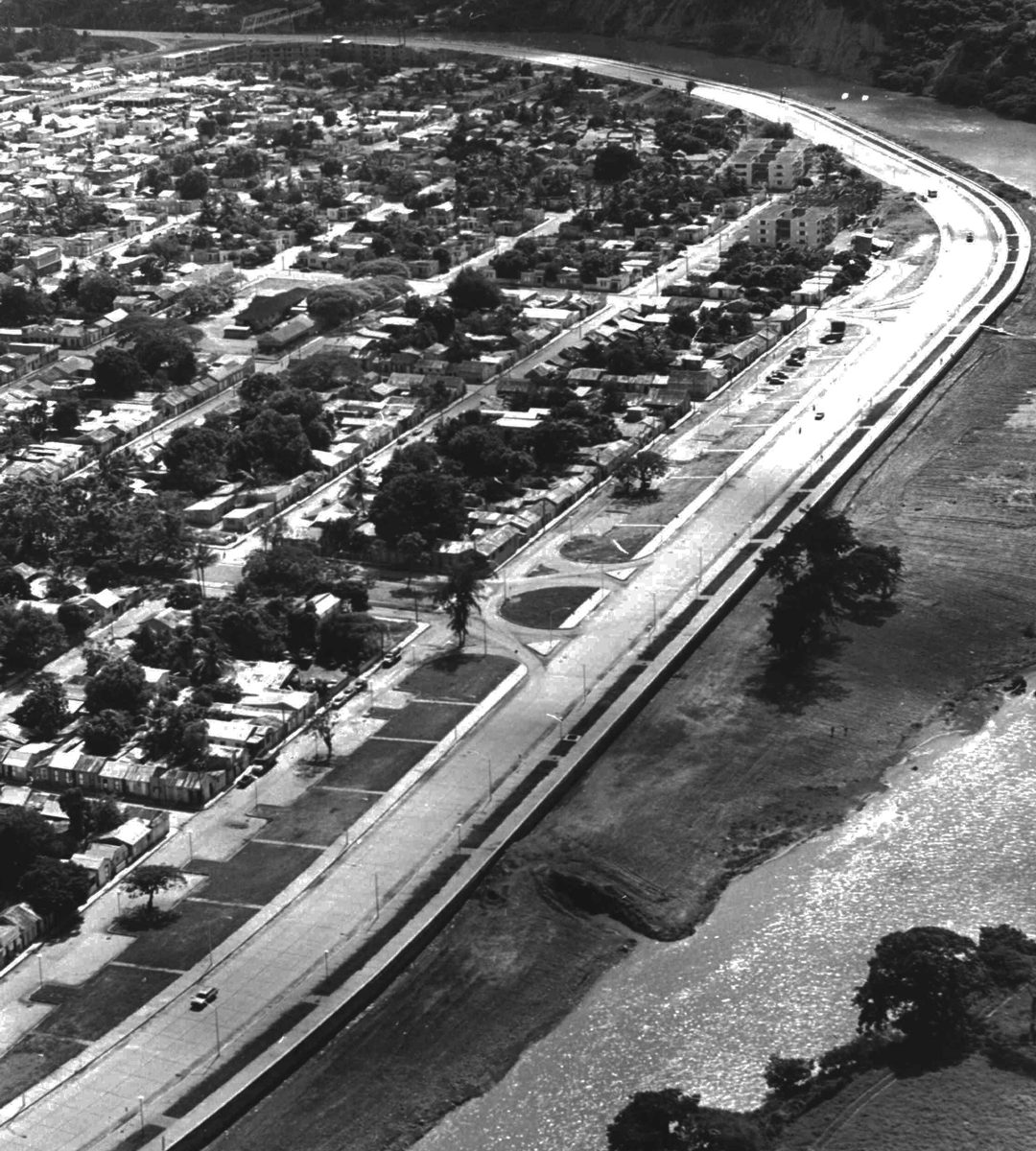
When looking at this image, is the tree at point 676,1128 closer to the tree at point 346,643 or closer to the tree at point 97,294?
the tree at point 346,643

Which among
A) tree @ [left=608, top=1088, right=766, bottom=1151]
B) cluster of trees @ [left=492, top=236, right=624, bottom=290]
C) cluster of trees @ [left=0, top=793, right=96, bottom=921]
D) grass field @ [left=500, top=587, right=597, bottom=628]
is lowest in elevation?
cluster of trees @ [left=492, top=236, right=624, bottom=290]

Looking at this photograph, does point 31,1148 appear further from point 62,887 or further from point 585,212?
point 585,212

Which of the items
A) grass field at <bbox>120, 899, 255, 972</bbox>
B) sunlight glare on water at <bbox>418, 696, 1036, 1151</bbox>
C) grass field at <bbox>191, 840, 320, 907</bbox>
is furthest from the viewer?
grass field at <bbox>191, 840, 320, 907</bbox>

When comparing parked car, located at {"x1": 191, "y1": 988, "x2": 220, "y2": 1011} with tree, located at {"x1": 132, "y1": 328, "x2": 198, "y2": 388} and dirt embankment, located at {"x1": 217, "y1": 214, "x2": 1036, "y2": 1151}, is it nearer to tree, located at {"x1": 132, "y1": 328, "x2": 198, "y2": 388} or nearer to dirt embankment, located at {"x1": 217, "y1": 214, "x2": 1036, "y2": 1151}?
dirt embankment, located at {"x1": 217, "y1": 214, "x2": 1036, "y2": 1151}

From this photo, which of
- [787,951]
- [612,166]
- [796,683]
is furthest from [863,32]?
[787,951]

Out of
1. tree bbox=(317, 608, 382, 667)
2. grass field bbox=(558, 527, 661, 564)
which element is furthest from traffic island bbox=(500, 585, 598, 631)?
tree bbox=(317, 608, 382, 667)

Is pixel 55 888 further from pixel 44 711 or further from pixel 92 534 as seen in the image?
pixel 92 534

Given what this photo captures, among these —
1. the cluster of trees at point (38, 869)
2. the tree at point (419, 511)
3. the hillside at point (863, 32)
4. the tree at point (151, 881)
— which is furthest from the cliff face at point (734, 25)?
the tree at point (151, 881)
